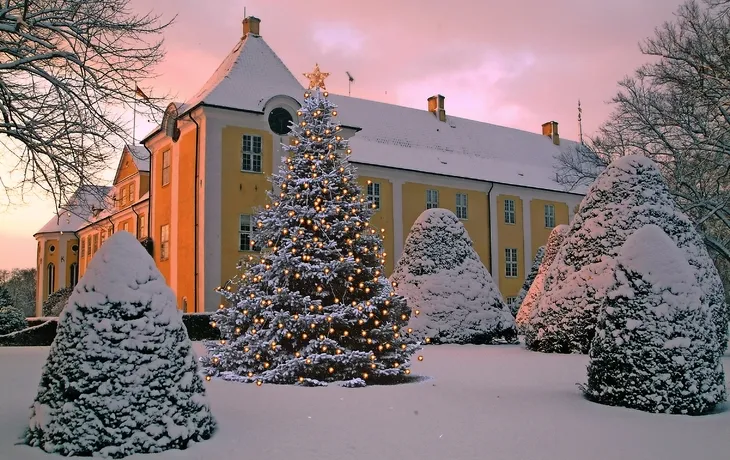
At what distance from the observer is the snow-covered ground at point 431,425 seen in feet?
23.0

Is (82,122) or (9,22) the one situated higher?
(9,22)

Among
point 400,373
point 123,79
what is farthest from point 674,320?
point 123,79

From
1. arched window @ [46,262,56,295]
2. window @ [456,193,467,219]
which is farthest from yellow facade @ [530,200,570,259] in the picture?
arched window @ [46,262,56,295]

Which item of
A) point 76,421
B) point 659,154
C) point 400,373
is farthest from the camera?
point 659,154

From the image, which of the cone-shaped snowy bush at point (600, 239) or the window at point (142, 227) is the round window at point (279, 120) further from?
the cone-shaped snowy bush at point (600, 239)

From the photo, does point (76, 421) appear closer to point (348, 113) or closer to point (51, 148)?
point (51, 148)

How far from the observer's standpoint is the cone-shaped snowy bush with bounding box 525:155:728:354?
15.3 metres

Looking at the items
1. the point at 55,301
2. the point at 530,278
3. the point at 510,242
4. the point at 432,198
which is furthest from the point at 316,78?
the point at 55,301

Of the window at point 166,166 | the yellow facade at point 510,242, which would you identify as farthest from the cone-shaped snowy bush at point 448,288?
the yellow facade at point 510,242

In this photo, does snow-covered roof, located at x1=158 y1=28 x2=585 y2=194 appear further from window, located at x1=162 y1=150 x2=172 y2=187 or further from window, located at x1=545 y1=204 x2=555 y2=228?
window, located at x1=162 y1=150 x2=172 y2=187

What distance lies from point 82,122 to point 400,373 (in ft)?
22.5

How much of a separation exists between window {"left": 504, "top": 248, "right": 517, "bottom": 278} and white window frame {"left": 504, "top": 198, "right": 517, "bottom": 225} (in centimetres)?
174

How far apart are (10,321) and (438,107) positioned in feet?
92.3

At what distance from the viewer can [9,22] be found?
10.1 m
